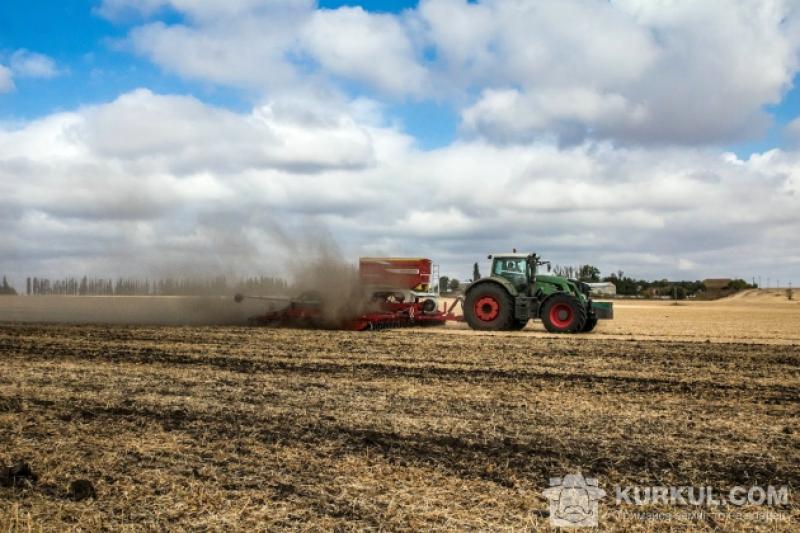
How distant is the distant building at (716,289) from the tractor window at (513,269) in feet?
277

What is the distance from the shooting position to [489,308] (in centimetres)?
2112

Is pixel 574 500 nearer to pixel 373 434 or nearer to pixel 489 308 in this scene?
pixel 373 434

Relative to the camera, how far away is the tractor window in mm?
21062

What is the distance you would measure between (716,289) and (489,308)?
8920cm

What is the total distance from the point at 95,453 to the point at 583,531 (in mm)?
4714

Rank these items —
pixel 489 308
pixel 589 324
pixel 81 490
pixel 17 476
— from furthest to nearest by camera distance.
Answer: pixel 589 324, pixel 489 308, pixel 17 476, pixel 81 490

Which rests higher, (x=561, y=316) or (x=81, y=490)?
(x=561, y=316)

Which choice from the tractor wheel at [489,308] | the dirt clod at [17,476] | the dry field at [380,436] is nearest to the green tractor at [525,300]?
the tractor wheel at [489,308]

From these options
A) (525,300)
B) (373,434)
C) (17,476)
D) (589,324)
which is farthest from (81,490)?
(589,324)

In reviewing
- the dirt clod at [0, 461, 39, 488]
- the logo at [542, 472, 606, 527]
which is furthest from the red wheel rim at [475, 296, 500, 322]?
the dirt clod at [0, 461, 39, 488]

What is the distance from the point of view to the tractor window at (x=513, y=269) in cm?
2106

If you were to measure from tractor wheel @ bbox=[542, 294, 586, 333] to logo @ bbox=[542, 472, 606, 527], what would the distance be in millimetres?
14570

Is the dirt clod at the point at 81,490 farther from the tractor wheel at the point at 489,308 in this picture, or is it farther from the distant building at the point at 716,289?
the distant building at the point at 716,289

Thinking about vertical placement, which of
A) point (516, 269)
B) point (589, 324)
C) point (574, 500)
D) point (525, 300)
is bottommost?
point (574, 500)
